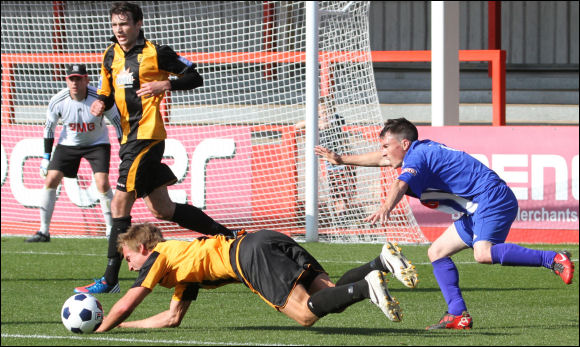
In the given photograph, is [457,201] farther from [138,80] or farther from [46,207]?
[46,207]

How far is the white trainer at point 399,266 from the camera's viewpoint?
5398 millimetres

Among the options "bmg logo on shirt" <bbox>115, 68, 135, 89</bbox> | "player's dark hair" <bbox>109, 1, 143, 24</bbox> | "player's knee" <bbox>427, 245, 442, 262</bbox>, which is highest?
"player's dark hair" <bbox>109, 1, 143, 24</bbox>

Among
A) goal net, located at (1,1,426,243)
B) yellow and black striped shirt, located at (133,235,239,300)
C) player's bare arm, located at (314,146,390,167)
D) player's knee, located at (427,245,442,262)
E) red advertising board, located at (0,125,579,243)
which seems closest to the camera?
yellow and black striped shirt, located at (133,235,239,300)

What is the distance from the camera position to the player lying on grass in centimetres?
557

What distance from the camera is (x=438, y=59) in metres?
12.3

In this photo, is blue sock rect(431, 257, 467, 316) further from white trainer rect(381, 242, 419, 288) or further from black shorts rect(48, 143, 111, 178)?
black shorts rect(48, 143, 111, 178)

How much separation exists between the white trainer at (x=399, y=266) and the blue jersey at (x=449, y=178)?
0.46 m

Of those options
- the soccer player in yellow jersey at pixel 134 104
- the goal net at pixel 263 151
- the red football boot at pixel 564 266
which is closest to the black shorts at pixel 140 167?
the soccer player in yellow jersey at pixel 134 104

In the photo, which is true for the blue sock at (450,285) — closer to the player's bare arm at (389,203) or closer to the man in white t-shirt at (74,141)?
the player's bare arm at (389,203)

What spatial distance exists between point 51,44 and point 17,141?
1525 mm

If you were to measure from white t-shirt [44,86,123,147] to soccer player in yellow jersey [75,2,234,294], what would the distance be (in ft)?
9.80

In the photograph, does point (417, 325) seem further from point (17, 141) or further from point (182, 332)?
point (17, 141)

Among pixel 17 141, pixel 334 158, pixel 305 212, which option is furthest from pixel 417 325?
pixel 17 141

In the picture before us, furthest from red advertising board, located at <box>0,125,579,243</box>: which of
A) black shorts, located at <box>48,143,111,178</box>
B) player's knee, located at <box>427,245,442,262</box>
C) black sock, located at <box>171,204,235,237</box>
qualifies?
player's knee, located at <box>427,245,442,262</box>
